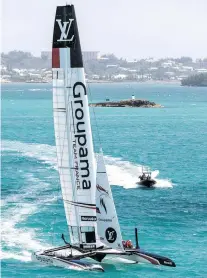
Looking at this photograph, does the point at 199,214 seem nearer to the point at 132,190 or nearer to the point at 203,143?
the point at 132,190

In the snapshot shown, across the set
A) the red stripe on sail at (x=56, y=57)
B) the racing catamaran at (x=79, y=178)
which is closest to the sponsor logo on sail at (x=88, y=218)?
the racing catamaran at (x=79, y=178)

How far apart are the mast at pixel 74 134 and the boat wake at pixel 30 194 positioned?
15.3ft

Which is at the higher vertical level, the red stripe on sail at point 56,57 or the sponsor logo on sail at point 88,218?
the red stripe on sail at point 56,57

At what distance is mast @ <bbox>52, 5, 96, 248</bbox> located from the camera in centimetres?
4853

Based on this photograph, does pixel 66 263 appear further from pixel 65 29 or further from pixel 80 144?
pixel 65 29

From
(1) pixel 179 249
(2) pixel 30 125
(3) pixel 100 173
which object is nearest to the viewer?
(3) pixel 100 173

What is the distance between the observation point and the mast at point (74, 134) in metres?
48.5

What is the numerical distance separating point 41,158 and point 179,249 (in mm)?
47903

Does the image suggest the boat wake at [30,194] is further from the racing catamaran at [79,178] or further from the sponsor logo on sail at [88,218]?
the sponsor logo on sail at [88,218]

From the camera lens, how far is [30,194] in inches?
2968

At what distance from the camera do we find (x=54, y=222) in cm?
6338

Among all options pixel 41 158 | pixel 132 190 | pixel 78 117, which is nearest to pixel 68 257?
pixel 78 117

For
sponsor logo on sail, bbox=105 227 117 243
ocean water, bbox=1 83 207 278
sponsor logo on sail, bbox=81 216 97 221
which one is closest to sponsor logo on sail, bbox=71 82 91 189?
sponsor logo on sail, bbox=81 216 97 221

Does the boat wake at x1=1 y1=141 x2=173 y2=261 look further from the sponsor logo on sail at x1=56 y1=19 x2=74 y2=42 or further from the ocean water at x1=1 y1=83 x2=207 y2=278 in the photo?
the sponsor logo on sail at x1=56 y1=19 x2=74 y2=42
